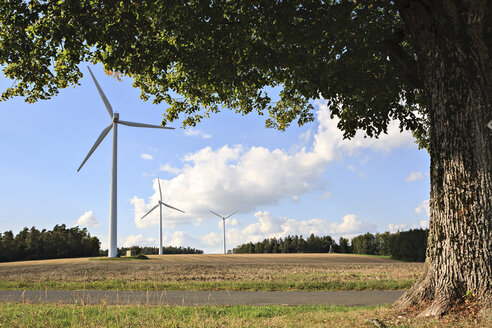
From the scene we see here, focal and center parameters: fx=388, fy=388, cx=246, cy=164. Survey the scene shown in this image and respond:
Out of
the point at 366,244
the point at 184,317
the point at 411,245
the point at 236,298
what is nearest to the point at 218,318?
the point at 184,317

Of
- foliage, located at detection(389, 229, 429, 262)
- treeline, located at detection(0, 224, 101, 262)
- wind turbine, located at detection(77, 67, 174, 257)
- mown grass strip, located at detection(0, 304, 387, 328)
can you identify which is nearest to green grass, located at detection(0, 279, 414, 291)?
mown grass strip, located at detection(0, 304, 387, 328)

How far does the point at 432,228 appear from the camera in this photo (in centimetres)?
926

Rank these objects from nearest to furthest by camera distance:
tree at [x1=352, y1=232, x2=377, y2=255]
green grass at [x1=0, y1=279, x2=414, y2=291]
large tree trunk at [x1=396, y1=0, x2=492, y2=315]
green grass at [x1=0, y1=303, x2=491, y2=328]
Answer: green grass at [x1=0, y1=303, x2=491, y2=328]
large tree trunk at [x1=396, y1=0, x2=492, y2=315]
green grass at [x1=0, y1=279, x2=414, y2=291]
tree at [x1=352, y1=232, x2=377, y2=255]

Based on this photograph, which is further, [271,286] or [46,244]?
[46,244]

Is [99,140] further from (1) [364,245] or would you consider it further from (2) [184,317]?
(1) [364,245]

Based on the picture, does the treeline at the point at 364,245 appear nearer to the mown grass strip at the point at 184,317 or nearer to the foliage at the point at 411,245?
the foliage at the point at 411,245

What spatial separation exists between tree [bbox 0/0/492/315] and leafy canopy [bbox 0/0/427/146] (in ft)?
0.12

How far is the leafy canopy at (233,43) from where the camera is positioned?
1023 cm


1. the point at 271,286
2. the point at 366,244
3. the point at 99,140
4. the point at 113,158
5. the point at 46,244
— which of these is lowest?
the point at 271,286

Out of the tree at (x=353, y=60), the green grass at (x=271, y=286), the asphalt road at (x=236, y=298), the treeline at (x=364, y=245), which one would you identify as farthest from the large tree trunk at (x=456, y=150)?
the treeline at (x=364, y=245)

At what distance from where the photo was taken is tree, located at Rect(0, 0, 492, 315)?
28.2 feet

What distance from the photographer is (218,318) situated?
8695 mm

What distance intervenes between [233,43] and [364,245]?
61.6 metres

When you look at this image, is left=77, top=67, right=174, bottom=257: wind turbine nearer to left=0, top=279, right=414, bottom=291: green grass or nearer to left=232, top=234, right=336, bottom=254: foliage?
left=0, top=279, right=414, bottom=291: green grass
